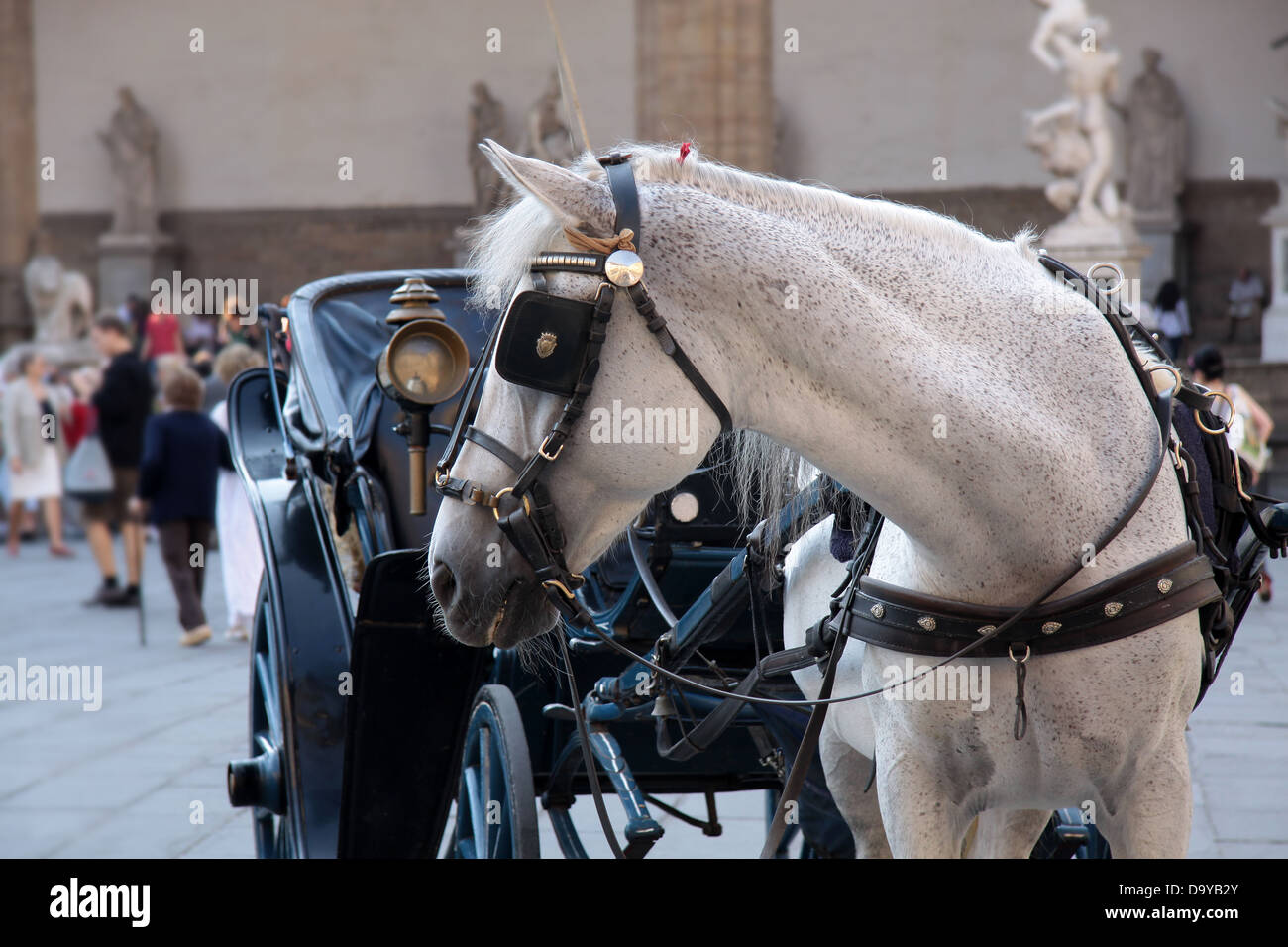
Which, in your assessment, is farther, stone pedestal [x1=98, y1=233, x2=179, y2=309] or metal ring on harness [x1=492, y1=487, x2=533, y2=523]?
stone pedestal [x1=98, y1=233, x2=179, y2=309]

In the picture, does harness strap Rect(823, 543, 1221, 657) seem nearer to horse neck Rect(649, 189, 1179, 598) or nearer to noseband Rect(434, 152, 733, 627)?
horse neck Rect(649, 189, 1179, 598)

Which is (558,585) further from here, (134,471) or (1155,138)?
(1155,138)

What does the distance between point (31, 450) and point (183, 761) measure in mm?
6667

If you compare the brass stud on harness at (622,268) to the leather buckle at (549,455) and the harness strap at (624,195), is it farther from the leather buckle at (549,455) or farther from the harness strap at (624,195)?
the leather buckle at (549,455)

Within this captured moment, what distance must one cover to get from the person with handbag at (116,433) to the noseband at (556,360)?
786cm

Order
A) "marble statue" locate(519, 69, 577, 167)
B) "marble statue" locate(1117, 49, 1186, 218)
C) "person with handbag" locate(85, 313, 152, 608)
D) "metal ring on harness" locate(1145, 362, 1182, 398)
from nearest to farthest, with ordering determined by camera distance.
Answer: "metal ring on harness" locate(1145, 362, 1182, 398) → "person with handbag" locate(85, 313, 152, 608) → "marble statue" locate(519, 69, 577, 167) → "marble statue" locate(1117, 49, 1186, 218)

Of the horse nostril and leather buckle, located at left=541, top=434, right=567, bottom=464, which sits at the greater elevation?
leather buckle, located at left=541, top=434, right=567, bottom=464

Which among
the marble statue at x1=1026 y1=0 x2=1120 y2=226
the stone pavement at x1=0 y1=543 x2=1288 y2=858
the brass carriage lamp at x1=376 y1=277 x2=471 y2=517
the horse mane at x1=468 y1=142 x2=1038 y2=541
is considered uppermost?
the marble statue at x1=1026 y1=0 x2=1120 y2=226

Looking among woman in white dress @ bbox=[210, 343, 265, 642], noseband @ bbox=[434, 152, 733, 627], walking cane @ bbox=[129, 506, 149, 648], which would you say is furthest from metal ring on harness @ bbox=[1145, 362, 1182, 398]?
walking cane @ bbox=[129, 506, 149, 648]

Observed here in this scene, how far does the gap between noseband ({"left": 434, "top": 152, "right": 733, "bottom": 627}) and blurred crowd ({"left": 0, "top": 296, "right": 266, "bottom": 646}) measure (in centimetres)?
387

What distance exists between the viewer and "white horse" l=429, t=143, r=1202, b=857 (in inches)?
62.4

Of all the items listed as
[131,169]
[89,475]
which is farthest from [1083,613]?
[131,169]

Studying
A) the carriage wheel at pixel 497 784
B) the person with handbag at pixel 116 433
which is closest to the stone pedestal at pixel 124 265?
the person with handbag at pixel 116 433

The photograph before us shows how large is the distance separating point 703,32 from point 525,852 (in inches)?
463
